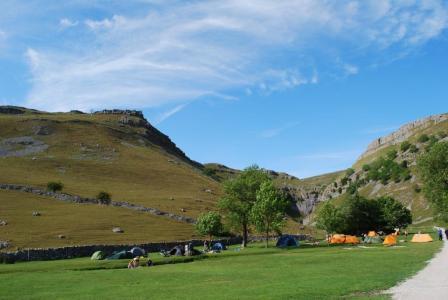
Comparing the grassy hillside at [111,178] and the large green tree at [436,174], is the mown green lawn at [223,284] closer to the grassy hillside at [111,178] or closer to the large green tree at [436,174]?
the large green tree at [436,174]

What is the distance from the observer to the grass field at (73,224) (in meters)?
88.9

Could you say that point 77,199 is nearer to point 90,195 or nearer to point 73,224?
point 90,195

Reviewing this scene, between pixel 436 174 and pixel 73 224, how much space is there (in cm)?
7419

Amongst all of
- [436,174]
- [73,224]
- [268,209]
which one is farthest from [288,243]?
[73,224]

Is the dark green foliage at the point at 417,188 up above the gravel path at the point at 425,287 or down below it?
above

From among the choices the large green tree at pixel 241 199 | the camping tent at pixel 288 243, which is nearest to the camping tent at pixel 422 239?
the camping tent at pixel 288 243

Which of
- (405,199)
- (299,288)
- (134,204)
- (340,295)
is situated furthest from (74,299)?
(405,199)

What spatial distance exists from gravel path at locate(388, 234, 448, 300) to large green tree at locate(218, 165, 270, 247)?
203 feet

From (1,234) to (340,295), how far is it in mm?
76932

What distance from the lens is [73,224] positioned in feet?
333

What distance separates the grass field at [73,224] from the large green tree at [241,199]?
14.1 metres

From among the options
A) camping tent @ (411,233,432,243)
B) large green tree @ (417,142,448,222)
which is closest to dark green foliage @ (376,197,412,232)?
large green tree @ (417,142,448,222)

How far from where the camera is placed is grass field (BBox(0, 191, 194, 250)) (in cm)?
8894

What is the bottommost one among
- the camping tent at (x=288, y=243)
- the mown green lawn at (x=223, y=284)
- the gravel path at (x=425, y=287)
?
the gravel path at (x=425, y=287)
